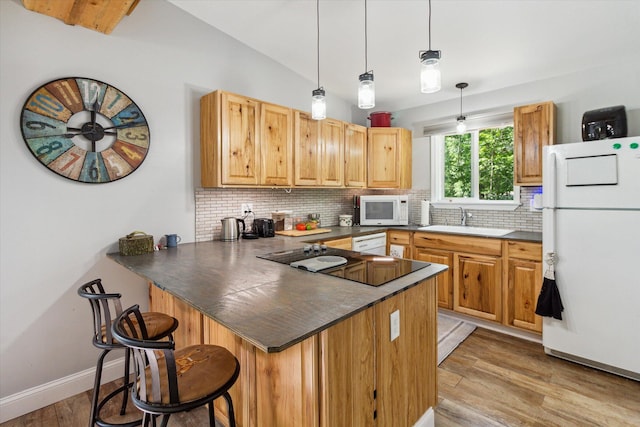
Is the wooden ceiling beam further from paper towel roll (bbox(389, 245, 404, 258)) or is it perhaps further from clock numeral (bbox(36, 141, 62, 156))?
paper towel roll (bbox(389, 245, 404, 258))

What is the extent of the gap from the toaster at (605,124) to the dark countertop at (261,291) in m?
1.89

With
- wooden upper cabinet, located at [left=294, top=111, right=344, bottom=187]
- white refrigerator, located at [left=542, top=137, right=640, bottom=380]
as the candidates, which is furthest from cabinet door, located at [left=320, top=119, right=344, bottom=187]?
white refrigerator, located at [left=542, top=137, right=640, bottom=380]

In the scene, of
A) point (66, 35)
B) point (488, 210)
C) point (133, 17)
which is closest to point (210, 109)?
point (133, 17)

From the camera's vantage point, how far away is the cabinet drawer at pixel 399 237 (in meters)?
3.54

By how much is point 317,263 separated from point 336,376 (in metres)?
0.71

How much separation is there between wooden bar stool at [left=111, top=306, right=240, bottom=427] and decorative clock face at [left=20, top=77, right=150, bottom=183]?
1476mm

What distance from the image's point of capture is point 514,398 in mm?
2025

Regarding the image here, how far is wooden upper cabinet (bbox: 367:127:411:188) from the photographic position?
3.97m

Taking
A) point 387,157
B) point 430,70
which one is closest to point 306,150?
point 387,157

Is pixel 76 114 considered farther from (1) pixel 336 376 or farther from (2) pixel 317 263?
(1) pixel 336 376

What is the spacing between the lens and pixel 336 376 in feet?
3.85

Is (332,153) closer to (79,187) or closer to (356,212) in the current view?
(356,212)

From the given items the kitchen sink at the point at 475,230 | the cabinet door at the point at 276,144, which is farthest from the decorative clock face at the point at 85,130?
the kitchen sink at the point at 475,230

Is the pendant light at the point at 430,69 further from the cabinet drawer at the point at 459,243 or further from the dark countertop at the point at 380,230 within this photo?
the cabinet drawer at the point at 459,243
